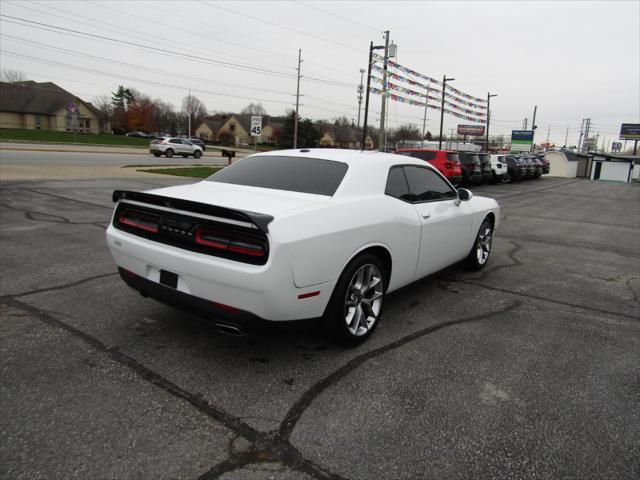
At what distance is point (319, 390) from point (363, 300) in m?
0.89

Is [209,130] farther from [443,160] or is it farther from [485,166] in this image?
[443,160]

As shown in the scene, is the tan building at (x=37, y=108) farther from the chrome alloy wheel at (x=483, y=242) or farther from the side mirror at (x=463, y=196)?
the side mirror at (x=463, y=196)

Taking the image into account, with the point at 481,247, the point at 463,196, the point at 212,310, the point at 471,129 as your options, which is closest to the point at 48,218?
the point at 212,310

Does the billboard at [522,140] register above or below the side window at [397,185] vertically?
above

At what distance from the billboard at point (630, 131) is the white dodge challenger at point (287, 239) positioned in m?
81.0

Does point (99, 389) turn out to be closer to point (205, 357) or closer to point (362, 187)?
point (205, 357)

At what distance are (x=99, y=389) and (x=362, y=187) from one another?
7.72 ft

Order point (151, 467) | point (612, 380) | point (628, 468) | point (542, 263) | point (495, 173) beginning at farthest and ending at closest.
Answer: point (495, 173), point (542, 263), point (612, 380), point (628, 468), point (151, 467)

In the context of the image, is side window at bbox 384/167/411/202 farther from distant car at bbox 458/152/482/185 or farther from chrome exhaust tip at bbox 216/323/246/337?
distant car at bbox 458/152/482/185

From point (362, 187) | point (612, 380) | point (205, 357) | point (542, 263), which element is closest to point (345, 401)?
point (205, 357)

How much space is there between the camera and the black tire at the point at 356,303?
10.5ft

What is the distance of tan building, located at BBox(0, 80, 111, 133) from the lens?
248 feet

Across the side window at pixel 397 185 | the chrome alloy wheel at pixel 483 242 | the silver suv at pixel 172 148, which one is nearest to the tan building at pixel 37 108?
the silver suv at pixel 172 148

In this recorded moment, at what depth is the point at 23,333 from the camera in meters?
3.45
